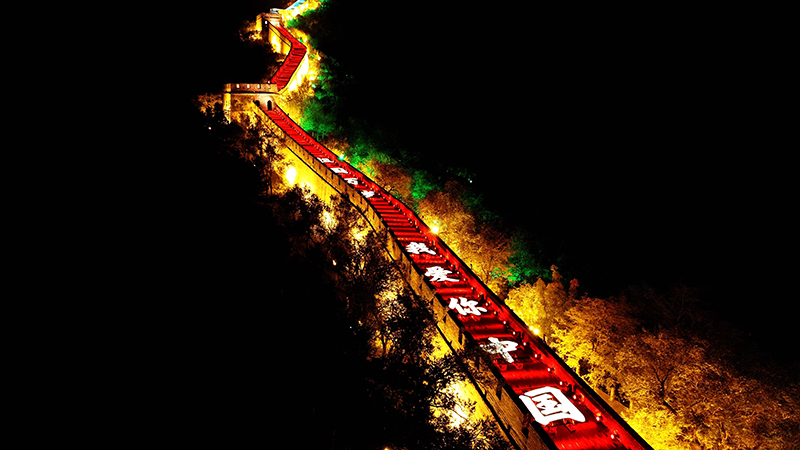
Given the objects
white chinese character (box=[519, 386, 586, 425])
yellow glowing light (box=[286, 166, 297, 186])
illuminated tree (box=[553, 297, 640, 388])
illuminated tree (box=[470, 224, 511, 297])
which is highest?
yellow glowing light (box=[286, 166, 297, 186])

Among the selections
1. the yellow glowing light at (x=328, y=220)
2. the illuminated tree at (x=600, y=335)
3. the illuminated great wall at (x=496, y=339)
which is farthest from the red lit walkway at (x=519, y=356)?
the illuminated tree at (x=600, y=335)

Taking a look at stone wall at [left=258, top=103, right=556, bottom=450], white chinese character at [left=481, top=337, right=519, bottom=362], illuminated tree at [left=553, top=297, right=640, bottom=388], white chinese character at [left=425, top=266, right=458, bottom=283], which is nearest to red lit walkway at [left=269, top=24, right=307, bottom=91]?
stone wall at [left=258, top=103, right=556, bottom=450]

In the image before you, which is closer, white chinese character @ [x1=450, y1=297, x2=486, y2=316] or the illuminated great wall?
the illuminated great wall

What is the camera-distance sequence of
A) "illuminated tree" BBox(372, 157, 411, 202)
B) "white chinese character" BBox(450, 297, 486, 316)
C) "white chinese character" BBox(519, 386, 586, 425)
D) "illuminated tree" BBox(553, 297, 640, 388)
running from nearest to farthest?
"white chinese character" BBox(519, 386, 586, 425)
"white chinese character" BBox(450, 297, 486, 316)
"illuminated tree" BBox(553, 297, 640, 388)
"illuminated tree" BBox(372, 157, 411, 202)

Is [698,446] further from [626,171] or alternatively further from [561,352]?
[626,171]

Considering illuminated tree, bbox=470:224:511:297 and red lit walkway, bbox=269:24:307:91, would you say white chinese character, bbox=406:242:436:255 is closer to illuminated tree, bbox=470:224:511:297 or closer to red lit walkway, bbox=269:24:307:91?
illuminated tree, bbox=470:224:511:297

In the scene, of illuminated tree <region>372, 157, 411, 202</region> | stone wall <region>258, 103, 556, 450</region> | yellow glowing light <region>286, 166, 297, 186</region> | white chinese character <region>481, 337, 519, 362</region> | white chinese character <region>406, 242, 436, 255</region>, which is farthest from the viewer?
illuminated tree <region>372, 157, 411, 202</region>

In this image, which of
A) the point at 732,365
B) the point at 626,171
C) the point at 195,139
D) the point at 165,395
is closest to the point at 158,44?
the point at 195,139
